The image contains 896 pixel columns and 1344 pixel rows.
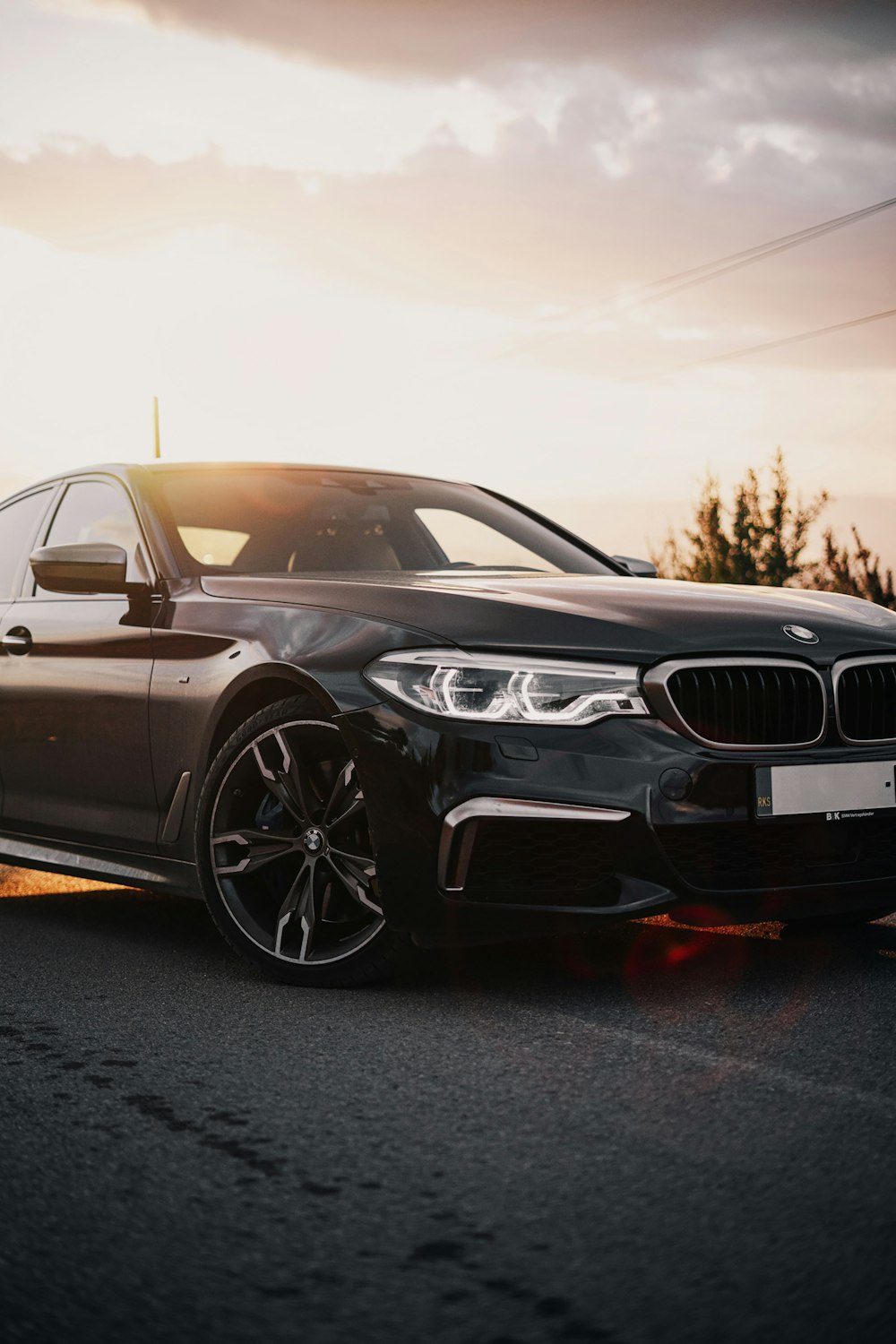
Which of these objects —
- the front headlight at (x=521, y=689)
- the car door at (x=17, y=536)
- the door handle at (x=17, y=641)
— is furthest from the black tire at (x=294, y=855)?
the car door at (x=17, y=536)

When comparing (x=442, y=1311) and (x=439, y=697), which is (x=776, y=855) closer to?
(x=439, y=697)

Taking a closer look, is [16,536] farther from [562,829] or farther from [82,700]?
[562,829]

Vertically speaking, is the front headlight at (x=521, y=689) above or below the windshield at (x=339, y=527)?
below

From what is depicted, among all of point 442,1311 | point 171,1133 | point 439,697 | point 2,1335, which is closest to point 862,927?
point 439,697

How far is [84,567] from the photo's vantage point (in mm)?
5121

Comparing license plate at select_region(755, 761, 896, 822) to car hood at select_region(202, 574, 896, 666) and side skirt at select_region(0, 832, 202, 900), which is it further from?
side skirt at select_region(0, 832, 202, 900)

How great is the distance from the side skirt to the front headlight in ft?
3.75

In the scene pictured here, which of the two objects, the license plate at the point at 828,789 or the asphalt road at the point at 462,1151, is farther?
the license plate at the point at 828,789

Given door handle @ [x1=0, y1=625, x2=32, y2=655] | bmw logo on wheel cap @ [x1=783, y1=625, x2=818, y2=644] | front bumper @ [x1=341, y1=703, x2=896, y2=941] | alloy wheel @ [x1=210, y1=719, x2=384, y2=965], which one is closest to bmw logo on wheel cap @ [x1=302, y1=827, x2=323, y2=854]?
alloy wheel @ [x1=210, y1=719, x2=384, y2=965]

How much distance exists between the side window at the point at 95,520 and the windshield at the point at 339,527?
0.48 ft

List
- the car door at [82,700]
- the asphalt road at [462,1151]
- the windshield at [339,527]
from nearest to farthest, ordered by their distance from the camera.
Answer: the asphalt road at [462,1151]
the car door at [82,700]
the windshield at [339,527]

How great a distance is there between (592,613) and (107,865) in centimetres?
192

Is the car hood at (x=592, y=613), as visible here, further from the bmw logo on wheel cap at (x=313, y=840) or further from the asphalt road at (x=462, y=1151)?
the asphalt road at (x=462, y=1151)

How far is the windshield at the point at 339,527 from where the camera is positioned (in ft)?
17.3
